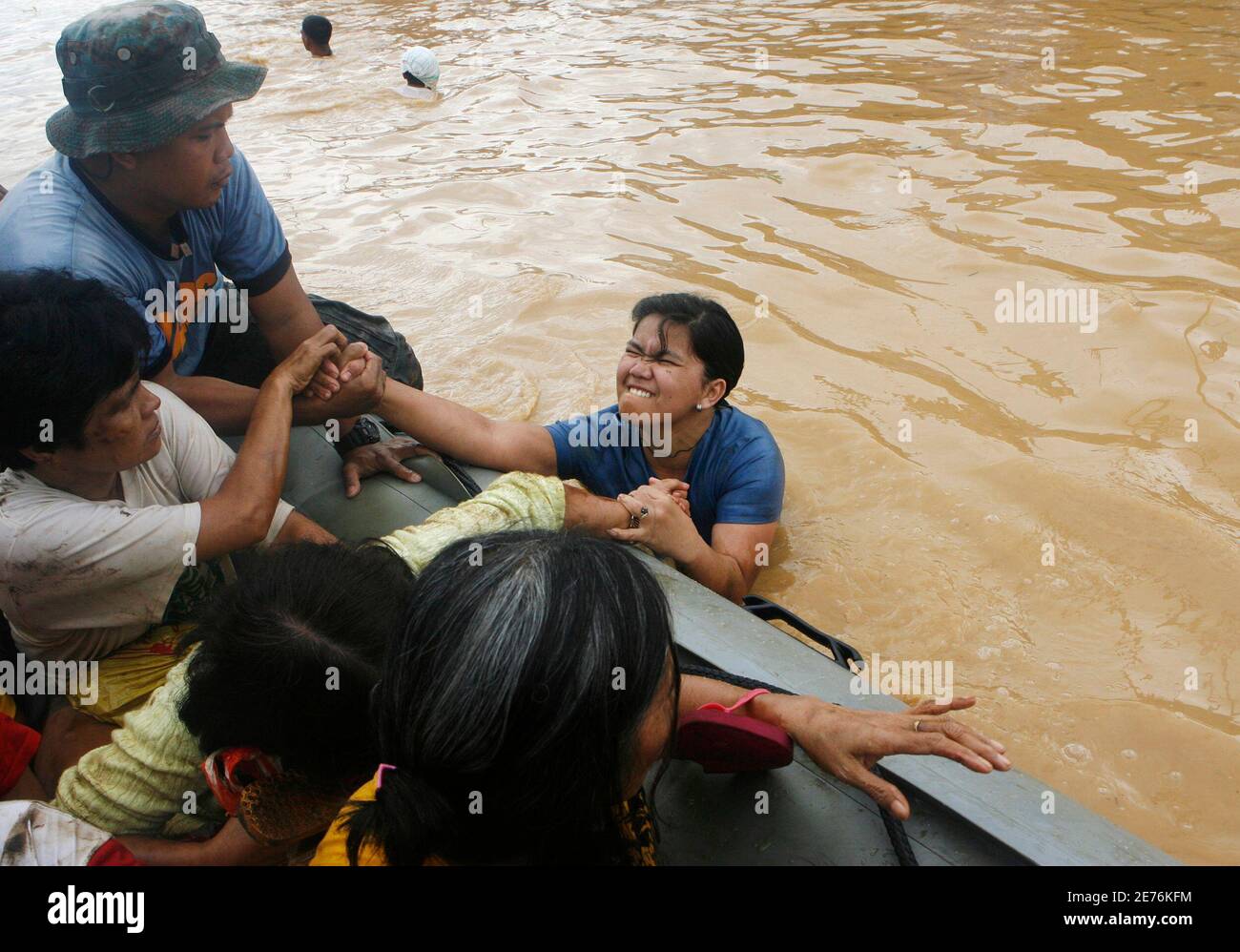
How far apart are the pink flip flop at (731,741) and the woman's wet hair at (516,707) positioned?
0.33 m

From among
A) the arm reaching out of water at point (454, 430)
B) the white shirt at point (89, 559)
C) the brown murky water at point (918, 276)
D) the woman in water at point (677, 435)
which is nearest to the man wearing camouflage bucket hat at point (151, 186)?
the arm reaching out of water at point (454, 430)

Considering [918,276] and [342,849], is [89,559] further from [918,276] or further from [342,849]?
[918,276]

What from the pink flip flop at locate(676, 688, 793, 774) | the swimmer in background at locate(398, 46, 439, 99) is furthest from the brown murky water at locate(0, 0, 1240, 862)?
the pink flip flop at locate(676, 688, 793, 774)

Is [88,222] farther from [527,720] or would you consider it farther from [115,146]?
[527,720]

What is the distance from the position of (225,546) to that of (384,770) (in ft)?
3.15

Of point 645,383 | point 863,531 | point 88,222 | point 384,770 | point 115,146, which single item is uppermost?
point 115,146

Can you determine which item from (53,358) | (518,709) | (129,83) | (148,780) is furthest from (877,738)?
(129,83)

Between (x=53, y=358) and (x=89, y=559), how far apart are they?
36cm

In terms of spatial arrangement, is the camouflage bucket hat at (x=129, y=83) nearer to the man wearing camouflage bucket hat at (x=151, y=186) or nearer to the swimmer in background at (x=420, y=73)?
the man wearing camouflage bucket hat at (x=151, y=186)

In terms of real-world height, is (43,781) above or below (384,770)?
below

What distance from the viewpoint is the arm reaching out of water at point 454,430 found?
8.76 feet

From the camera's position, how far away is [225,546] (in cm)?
197

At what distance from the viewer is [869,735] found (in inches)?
59.8

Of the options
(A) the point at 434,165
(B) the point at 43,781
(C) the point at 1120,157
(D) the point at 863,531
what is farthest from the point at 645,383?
(A) the point at 434,165
